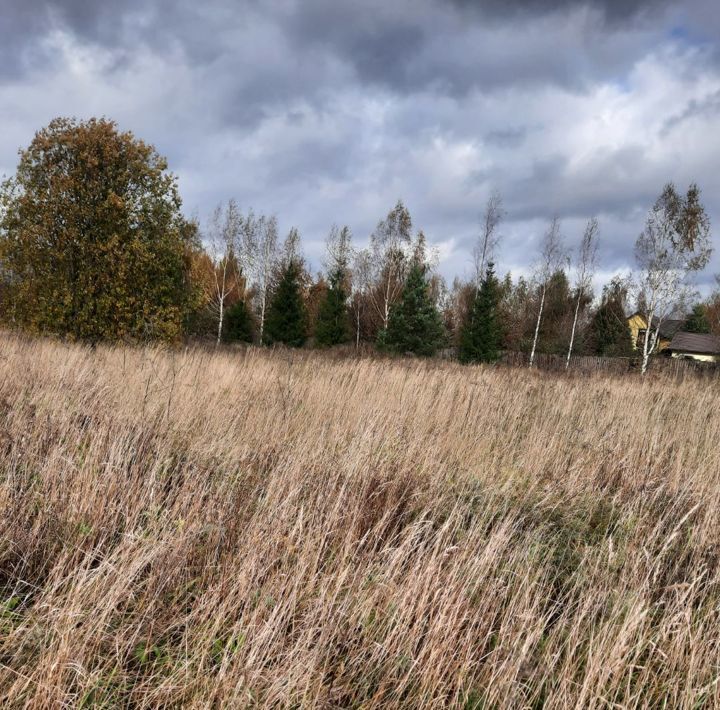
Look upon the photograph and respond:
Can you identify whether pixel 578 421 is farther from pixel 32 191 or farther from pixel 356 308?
pixel 356 308

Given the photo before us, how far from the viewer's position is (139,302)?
41.2ft

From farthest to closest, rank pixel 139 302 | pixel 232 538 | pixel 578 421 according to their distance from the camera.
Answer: pixel 139 302 → pixel 578 421 → pixel 232 538

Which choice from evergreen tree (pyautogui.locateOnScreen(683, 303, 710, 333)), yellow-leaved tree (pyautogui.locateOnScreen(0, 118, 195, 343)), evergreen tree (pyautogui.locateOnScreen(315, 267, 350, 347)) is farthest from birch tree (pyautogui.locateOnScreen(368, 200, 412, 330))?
evergreen tree (pyautogui.locateOnScreen(683, 303, 710, 333))

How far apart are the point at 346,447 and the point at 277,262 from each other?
31.5 metres

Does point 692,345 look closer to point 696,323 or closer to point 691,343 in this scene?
point 691,343

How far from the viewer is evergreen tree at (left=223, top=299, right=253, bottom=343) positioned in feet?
105

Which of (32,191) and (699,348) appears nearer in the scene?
(32,191)

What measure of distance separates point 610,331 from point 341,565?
4039 cm

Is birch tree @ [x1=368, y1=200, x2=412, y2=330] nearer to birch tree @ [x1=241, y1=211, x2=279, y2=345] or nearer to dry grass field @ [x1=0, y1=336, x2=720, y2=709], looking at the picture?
birch tree @ [x1=241, y1=211, x2=279, y2=345]

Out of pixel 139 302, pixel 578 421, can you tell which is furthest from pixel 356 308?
pixel 578 421

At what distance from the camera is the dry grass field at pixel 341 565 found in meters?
1.65

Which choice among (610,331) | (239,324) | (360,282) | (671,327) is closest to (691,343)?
(671,327)

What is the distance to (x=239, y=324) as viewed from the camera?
32.1m

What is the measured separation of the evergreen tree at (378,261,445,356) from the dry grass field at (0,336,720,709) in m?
18.6
